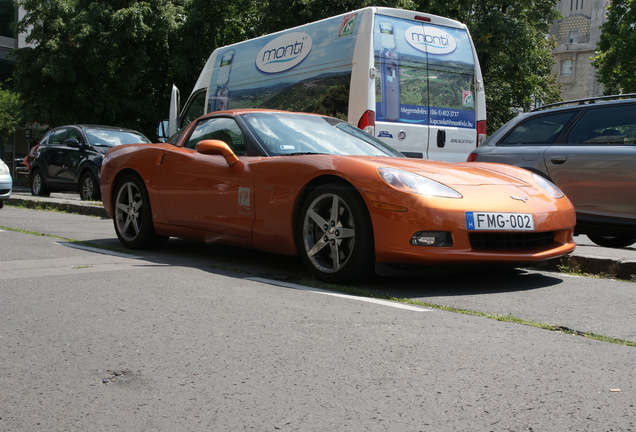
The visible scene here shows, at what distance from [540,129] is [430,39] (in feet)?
13.2

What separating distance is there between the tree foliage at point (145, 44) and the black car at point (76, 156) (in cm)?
1203

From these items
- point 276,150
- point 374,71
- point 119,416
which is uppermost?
point 374,71

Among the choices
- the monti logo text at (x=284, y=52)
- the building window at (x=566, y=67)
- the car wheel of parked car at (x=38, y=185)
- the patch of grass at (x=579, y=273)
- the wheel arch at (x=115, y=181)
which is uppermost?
the building window at (x=566, y=67)

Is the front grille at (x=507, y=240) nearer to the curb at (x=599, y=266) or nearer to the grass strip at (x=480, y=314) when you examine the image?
the curb at (x=599, y=266)

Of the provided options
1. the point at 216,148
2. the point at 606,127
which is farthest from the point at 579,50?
the point at 216,148

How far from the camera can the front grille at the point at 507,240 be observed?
4.64 m

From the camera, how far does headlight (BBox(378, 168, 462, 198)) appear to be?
459cm

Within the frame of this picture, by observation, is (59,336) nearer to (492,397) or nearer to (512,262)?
(492,397)

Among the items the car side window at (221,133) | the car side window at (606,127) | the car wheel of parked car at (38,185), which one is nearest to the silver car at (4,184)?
the car wheel of parked car at (38,185)

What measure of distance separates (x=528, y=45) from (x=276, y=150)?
25.8m

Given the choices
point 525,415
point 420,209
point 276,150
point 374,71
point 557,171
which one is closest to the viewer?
point 525,415

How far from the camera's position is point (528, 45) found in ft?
94.4

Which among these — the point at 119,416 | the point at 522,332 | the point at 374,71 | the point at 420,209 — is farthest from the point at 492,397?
the point at 374,71

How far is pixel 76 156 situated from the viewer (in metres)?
14.3
